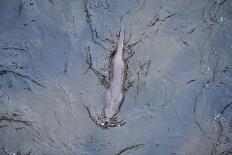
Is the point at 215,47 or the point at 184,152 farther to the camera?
the point at 215,47

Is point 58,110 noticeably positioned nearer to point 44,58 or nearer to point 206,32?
point 44,58

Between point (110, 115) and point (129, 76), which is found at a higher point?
point (129, 76)

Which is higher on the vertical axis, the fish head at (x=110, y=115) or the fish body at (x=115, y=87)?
the fish body at (x=115, y=87)

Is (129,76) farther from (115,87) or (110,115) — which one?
(110,115)

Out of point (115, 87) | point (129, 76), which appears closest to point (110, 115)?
point (115, 87)

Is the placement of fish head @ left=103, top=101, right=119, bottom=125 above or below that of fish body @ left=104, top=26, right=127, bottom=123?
below

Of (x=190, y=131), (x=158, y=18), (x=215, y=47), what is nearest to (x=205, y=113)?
(x=190, y=131)

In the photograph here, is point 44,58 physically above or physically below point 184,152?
above

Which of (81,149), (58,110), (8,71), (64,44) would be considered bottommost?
(81,149)
